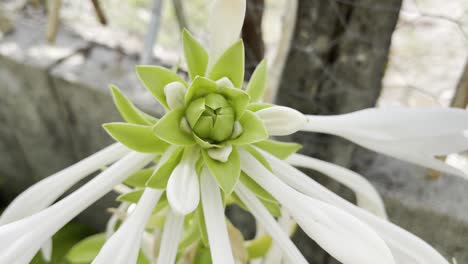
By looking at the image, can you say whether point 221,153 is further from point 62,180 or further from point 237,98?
point 62,180

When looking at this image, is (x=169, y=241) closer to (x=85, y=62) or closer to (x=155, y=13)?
(x=155, y=13)

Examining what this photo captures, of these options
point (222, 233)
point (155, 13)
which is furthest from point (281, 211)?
point (155, 13)

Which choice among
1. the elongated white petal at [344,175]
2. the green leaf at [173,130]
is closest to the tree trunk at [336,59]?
the elongated white petal at [344,175]

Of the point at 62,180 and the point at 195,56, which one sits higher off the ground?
the point at 195,56

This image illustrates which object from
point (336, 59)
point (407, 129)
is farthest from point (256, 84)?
point (336, 59)

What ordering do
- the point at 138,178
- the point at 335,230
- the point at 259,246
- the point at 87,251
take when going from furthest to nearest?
1. the point at 87,251
2. the point at 259,246
3. the point at 138,178
4. the point at 335,230

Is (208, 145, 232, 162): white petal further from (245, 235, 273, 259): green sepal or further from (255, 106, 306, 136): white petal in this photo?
(245, 235, 273, 259): green sepal

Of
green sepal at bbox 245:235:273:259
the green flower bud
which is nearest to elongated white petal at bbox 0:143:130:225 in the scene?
the green flower bud

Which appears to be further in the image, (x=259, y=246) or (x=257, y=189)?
(x=259, y=246)
